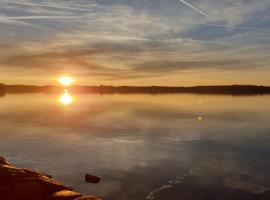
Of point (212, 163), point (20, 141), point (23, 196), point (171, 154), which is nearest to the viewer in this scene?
point (23, 196)

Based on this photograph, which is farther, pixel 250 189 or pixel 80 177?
pixel 80 177

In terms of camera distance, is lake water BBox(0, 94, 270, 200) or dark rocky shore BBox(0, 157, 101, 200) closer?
dark rocky shore BBox(0, 157, 101, 200)

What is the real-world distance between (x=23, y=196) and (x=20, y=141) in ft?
155

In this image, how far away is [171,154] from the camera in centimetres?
5675

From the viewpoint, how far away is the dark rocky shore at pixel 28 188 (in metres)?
27.1

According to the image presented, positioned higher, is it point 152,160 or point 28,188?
point 28,188

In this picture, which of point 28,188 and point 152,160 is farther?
point 152,160

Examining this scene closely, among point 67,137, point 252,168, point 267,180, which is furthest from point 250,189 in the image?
point 67,137

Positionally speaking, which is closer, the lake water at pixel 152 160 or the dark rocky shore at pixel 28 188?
the dark rocky shore at pixel 28 188

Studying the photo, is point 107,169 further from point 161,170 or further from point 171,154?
point 171,154

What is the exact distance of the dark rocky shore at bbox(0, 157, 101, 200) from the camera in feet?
88.9

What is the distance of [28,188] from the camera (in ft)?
91.0

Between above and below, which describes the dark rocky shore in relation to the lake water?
above

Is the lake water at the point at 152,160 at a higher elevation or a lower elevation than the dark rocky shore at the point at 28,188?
lower
